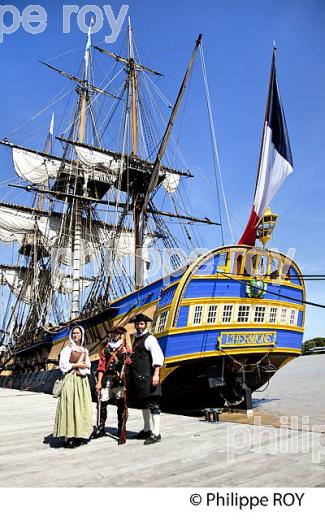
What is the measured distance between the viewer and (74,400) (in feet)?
14.9

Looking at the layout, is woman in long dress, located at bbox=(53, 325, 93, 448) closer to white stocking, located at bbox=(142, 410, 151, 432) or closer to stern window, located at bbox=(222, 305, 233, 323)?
white stocking, located at bbox=(142, 410, 151, 432)

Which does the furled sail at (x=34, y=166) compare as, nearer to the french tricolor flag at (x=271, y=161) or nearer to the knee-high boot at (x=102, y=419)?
the french tricolor flag at (x=271, y=161)

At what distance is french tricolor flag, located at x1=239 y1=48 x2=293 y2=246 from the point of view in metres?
10.3

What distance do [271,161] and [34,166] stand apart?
28291 mm

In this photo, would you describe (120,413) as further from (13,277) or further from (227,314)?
(13,277)

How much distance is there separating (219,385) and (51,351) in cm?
1116

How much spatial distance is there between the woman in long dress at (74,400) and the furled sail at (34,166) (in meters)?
31.7

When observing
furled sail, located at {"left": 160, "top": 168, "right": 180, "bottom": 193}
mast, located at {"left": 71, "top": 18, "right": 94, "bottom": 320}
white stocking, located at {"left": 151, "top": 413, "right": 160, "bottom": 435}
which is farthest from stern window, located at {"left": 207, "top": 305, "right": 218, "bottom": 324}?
furled sail, located at {"left": 160, "top": 168, "right": 180, "bottom": 193}

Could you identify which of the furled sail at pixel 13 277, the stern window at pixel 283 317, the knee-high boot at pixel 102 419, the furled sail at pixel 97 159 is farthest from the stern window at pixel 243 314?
the furled sail at pixel 13 277

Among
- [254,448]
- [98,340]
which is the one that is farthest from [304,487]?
[98,340]

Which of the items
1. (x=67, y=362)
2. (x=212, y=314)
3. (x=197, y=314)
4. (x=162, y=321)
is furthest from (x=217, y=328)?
(x=67, y=362)

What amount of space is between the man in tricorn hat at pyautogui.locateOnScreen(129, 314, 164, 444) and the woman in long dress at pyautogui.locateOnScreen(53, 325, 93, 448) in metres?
0.63

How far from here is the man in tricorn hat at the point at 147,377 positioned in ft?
15.9
